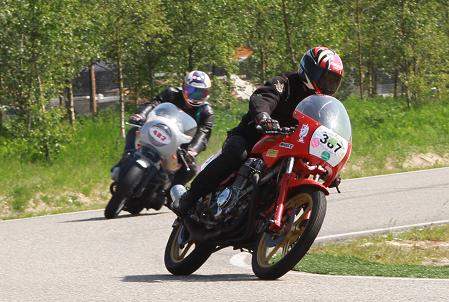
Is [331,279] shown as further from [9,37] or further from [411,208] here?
[9,37]

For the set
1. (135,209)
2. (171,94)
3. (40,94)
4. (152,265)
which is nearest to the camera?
(152,265)

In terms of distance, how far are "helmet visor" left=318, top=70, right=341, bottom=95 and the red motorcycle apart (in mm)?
193

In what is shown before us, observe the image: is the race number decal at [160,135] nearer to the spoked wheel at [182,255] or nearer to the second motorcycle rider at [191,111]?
the second motorcycle rider at [191,111]

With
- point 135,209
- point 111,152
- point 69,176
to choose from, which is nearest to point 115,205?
point 135,209

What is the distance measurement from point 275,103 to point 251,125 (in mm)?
331

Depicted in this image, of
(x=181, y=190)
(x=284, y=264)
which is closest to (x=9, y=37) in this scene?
(x=181, y=190)

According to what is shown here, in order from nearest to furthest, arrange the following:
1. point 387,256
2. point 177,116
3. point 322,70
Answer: point 322,70 → point 387,256 → point 177,116

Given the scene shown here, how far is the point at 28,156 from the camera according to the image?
24609mm

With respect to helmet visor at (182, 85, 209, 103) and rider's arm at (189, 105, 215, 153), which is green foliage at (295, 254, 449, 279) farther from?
helmet visor at (182, 85, 209, 103)

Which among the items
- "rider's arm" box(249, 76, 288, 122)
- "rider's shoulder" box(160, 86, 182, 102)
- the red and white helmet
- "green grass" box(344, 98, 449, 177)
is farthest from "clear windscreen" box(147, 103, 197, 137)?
"green grass" box(344, 98, 449, 177)

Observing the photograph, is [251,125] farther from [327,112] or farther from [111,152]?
[111,152]

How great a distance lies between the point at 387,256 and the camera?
436 inches

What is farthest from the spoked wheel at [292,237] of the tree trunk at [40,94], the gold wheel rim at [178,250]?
the tree trunk at [40,94]

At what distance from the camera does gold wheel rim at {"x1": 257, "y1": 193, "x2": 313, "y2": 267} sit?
7953mm
